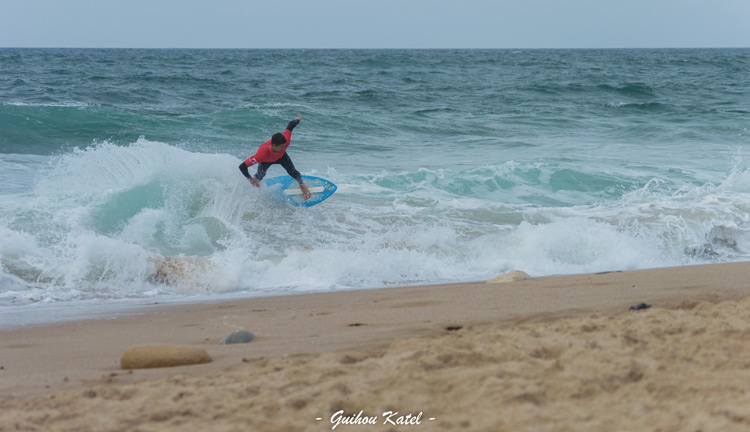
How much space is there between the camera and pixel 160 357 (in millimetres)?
3281

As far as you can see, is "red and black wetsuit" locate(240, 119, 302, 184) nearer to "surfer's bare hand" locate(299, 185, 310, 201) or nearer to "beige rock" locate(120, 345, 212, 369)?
"surfer's bare hand" locate(299, 185, 310, 201)

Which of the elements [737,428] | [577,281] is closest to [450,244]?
[577,281]

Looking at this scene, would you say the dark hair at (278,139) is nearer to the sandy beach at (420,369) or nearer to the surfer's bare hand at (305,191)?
the surfer's bare hand at (305,191)

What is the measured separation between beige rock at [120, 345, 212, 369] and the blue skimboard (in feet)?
19.9

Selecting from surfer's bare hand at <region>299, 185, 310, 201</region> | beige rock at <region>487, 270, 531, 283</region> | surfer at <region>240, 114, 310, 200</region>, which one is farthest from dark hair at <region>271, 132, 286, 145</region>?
beige rock at <region>487, 270, 531, 283</region>

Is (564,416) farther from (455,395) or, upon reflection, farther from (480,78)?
(480,78)

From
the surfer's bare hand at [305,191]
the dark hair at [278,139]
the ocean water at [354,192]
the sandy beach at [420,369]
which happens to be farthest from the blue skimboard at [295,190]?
the sandy beach at [420,369]

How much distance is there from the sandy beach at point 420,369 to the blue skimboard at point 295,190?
4768 mm

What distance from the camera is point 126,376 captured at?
3109 millimetres

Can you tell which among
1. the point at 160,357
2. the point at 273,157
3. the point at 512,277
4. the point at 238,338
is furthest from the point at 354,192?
the point at 160,357

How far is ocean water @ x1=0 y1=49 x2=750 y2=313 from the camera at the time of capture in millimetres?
6398

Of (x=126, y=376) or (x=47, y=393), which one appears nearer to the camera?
(x=47, y=393)

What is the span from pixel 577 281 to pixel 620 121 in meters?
16.0

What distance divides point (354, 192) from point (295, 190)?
1.35 metres
